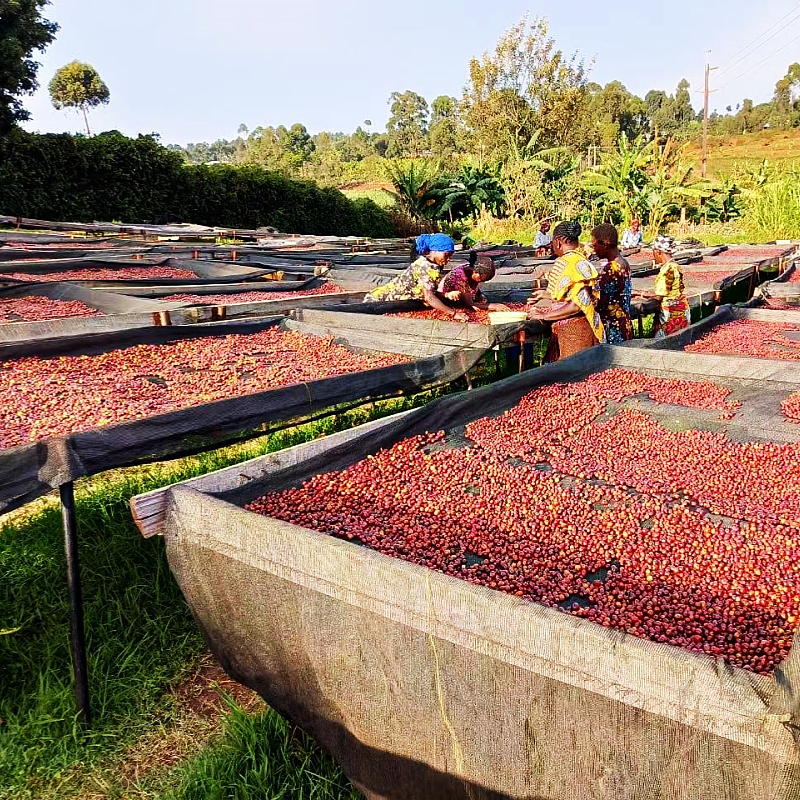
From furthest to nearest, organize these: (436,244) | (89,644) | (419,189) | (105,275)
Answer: (419,189) → (105,275) → (436,244) → (89,644)

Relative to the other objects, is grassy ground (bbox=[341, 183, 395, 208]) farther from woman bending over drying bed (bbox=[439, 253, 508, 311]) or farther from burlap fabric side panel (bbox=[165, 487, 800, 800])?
burlap fabric side panel (bbox=[165, 487, 800, 800])

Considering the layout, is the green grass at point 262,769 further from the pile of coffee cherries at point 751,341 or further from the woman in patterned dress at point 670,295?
the woman in patterned dress at point 670,295

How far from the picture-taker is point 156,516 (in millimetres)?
1686

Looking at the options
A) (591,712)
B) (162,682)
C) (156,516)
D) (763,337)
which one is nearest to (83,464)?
(156,516)

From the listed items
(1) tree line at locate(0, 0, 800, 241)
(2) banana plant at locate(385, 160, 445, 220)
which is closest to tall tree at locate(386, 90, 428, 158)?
(1) tree line at locate(0, 0, 800, 241)

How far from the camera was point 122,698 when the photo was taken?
2.04 m

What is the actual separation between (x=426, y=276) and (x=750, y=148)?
45.0 metres

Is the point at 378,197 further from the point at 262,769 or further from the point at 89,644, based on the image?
the point at 262,769

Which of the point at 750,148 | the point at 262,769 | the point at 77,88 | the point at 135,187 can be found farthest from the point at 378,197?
the point at 750,148

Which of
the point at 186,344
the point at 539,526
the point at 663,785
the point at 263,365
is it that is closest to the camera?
the point at 663,785

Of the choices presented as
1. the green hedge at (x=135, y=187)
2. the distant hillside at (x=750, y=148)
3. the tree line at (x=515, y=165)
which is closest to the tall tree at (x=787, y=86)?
the distant hillside at (x=750, y=148)

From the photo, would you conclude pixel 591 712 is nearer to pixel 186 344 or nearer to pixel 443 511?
pixel 443 511

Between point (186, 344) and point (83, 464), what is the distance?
1.89m

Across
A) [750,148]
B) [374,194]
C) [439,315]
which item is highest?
[750,148]
